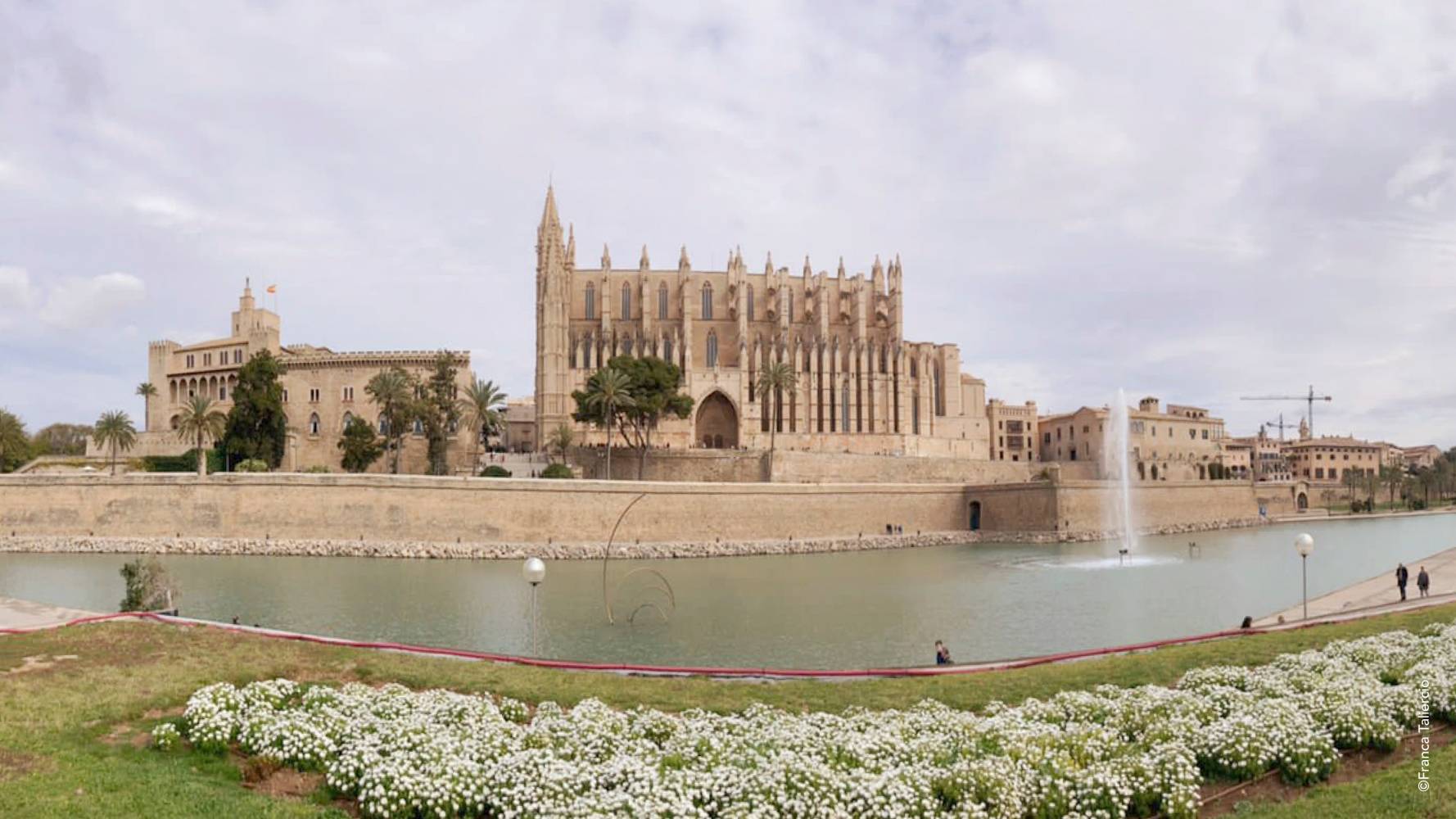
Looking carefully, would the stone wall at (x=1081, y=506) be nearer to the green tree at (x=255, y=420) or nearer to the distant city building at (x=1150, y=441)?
the distant city building at (x=1150, y=441)

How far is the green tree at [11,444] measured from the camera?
53500 mm

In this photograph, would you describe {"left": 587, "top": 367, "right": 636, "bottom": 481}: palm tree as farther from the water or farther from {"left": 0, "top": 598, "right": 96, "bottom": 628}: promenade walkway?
{"left": 0, "top": 598, "right": 96, "bottom": 628}: promenade walkway

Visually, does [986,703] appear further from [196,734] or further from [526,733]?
[196,734]

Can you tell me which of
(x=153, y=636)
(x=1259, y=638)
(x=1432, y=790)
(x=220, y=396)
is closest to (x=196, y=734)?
(x=153, y=636)

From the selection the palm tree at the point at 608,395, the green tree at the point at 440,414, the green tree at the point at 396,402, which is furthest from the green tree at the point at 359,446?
the palm tree at the point at 608,395

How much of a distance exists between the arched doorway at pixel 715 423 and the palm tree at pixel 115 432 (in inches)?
1406

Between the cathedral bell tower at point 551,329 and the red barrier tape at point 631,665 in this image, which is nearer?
the red barrier tape at point 631,665

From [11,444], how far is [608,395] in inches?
1337

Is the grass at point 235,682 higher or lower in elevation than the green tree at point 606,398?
lower

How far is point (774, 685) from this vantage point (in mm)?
11867

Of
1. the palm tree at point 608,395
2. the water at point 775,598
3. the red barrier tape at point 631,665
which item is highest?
the palm tree at point 608,395

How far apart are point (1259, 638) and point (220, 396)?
65.7 m

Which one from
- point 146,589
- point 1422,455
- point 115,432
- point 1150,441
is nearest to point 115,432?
point 115,432

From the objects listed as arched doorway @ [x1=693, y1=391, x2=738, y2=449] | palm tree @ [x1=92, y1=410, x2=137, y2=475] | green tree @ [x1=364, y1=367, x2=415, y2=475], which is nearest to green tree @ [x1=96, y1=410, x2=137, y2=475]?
palm tree @ [x1=92, y1=410, x2=137, y2=475]
